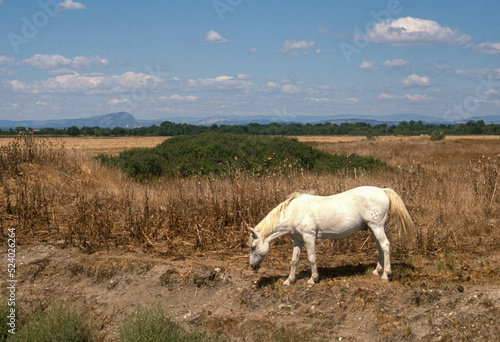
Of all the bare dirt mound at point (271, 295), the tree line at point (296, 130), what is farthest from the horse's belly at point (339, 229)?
the tree line at point (296, 130)

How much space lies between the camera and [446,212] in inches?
349

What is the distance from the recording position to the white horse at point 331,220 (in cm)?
568

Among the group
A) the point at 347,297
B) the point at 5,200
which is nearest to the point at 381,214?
the point at 347,297

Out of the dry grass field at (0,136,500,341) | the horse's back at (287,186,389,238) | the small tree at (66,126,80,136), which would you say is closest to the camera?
the dry grass field at (0,136,500,341)

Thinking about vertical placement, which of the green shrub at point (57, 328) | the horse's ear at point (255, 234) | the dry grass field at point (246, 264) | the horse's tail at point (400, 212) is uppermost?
the horse's tail at point (400, 212)

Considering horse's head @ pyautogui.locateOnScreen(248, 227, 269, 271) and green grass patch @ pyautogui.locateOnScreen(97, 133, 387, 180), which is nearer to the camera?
horse's head @ pyautogui.locateOnScreen(248, 227, 269, 271)

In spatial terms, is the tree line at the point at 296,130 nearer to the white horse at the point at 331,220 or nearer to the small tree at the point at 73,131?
the small tree at the point at 73,131

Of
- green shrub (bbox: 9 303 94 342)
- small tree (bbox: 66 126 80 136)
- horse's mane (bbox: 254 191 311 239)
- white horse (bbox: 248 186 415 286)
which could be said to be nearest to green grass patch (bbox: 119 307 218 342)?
green shrub (bbox: 9 303 94 342)

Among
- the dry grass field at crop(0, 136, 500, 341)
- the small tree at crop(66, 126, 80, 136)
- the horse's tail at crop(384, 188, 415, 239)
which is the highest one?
the small tree at crop(66, 126, 80, 136)

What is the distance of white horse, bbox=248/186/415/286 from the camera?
224 inches

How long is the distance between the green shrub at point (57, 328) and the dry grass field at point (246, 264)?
0.99ft

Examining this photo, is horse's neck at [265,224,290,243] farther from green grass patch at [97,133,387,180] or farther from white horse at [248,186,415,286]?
green grass patch at [97,133,387,180]

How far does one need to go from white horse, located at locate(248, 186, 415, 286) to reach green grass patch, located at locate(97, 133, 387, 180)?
9044 mm

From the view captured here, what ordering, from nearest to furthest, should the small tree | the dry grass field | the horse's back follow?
the dry grass field, the horse's back, the small tree
